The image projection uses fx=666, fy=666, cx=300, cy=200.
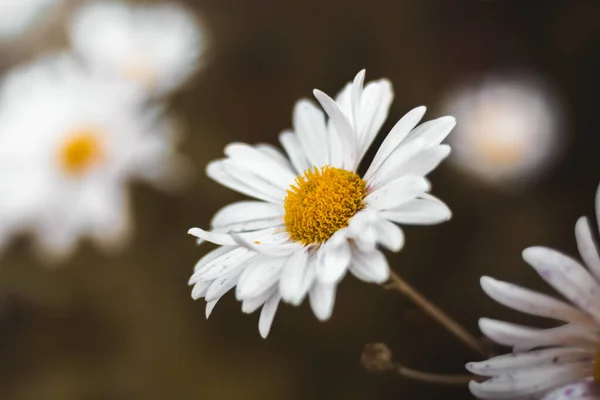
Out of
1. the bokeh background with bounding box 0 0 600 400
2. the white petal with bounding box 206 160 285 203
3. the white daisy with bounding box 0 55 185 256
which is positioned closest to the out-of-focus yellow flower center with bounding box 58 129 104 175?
the white daisy with bounding box 0 55 185 256

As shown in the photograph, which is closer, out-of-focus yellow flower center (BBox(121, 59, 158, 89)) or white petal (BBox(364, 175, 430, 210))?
white petal (BBox(364, 175, 430, 210))

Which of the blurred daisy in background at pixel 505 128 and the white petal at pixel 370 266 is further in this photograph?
the blurred daisy in background at pixel 505 128

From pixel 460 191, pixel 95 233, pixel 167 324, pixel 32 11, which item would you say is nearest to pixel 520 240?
pixel 460 191

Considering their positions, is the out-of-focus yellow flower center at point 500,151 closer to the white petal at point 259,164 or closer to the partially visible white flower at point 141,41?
the partially visible white flower at point 141,41

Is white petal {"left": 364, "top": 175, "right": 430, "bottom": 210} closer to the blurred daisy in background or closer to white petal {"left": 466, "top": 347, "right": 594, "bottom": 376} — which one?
white petal {"left": 466, "top": 347, "right": 594, "bottom": 376}

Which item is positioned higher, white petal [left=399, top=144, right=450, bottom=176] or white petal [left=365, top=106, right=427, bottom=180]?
white petal [left=365, top=106, right=427, bottom=180]

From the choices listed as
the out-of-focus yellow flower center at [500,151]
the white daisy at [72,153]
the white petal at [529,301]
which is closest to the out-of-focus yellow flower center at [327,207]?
the white petal at [529,301]

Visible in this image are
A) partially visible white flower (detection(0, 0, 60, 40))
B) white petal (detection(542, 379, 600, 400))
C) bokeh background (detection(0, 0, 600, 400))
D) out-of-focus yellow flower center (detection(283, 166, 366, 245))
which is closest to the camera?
white petal (detection(542, 379, 600, 400))
